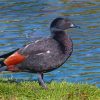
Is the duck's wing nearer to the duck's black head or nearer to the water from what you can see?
the duck's black head

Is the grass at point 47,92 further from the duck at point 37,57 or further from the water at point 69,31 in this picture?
the water at point 69,31

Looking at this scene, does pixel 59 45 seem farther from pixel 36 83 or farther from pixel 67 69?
pixel 67 69

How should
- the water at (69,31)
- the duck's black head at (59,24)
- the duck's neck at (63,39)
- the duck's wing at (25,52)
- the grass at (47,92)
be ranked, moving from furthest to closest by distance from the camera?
the water at (69,31)
the duck's black head at (59,24)
the duck's neck at (63,39)
the duck's wing at (25,52)
the grass at (47,92)

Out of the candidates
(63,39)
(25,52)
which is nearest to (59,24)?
(63,39)

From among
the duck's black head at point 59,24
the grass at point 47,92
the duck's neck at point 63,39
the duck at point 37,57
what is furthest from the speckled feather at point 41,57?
the duck's black head at point 59,24

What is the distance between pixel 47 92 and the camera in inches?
433

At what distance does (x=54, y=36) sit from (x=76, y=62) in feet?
20.6

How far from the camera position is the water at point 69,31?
16875 mm

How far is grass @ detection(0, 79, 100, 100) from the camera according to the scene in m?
10.6

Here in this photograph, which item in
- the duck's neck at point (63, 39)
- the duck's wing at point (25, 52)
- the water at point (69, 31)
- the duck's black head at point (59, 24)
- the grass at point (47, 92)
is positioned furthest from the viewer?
the water at point (69, 31)

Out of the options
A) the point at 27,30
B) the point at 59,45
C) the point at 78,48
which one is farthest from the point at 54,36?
the point at 27,30

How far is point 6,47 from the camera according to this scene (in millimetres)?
20531

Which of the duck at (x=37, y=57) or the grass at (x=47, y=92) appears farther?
the duck at (x=37, y=57)

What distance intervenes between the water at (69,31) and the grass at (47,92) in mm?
3667
